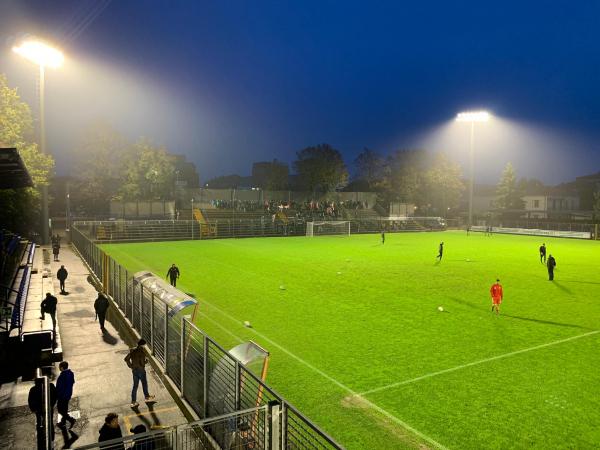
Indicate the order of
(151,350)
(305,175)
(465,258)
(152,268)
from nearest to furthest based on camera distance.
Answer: (151,350) → (152,268) → (465,258) → (305,175)

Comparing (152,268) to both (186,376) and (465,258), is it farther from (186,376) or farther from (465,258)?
(465,258)

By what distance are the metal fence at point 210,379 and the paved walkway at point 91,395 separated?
23.6 inches

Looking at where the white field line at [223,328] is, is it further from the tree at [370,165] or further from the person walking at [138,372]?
the tree at [370,165]

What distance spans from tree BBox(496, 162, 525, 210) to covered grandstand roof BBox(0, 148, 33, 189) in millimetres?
95555

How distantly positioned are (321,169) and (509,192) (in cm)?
4241

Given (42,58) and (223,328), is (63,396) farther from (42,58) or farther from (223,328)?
(42,58)

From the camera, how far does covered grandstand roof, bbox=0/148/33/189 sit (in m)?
10.3

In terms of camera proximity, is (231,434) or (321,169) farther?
(321,169)

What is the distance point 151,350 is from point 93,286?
12.7 meters

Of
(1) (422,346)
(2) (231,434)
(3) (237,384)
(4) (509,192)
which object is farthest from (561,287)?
(4) (509,192)

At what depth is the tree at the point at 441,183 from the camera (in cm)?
8638

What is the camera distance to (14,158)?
10.5 metres

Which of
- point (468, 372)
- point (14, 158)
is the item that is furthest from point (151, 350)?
point (468, 372)

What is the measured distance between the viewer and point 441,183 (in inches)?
3415
